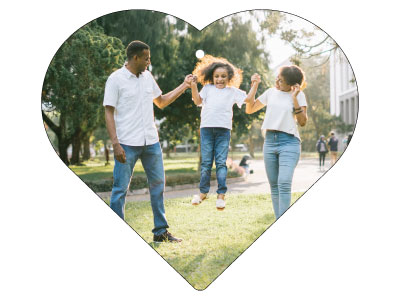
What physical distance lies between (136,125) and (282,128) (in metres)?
1.81

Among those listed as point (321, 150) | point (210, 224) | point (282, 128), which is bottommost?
point (210, 224)

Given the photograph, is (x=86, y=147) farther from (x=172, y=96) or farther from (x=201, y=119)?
(x=201, y=119)

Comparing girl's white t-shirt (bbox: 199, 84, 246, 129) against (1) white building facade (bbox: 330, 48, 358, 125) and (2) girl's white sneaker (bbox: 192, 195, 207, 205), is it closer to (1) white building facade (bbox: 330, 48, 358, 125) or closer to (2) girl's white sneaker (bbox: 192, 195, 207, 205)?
(2) girl's white sneaker (bbox: 192, 195, 207, 205)

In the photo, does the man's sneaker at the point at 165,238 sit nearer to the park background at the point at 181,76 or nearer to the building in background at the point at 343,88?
the park background at the point at 181,76

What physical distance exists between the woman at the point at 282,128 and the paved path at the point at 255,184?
0.30 feet

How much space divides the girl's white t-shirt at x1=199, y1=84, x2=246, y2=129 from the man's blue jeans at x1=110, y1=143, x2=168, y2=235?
0.74 m

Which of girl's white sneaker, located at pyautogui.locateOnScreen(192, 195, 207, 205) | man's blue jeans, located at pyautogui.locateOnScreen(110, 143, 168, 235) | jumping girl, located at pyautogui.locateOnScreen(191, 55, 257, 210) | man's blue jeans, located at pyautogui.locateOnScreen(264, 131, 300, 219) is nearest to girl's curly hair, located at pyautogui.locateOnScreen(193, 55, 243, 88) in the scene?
jumping girl, located at pyautogui.locateOnScreen(191, 55, 257, 210)

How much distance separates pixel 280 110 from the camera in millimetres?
5496

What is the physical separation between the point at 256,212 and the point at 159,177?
1.32 meters

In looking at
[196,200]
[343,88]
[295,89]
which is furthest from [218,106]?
[343,88]

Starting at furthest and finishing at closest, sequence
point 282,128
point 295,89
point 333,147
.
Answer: point 333,147, point 295,89, point 282,128

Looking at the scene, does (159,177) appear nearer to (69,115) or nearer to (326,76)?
(69,115)

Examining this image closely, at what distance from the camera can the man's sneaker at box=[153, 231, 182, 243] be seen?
5.63 m

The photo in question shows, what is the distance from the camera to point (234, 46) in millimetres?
5828
